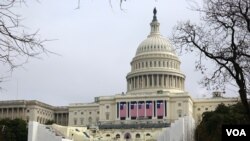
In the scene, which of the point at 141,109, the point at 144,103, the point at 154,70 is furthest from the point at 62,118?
the point at 154,70

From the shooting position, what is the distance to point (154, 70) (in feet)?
506

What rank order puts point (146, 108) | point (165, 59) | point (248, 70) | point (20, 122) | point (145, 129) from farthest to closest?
point (165, 59) < point (146, 108) < point (145, 129) < point (20, 122) < point (248, 70)

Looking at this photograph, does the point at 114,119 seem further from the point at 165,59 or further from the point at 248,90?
the point at 248,90

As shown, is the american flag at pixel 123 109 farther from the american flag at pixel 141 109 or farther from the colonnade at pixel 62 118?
the colonnade at pixel 62 118

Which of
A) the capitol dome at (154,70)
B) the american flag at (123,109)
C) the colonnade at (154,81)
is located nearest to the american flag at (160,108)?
the capitol dome at (154,70)

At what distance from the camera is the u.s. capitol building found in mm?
147250

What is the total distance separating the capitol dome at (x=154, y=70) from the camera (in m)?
155

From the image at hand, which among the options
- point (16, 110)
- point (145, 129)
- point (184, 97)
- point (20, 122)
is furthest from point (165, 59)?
point (20, 122)

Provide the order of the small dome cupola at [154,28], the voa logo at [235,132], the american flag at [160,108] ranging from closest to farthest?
the voa logo at [235,132] → the american flag at [160,108] → the small dome cupola at [154,28]

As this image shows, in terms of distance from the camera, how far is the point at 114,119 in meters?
152

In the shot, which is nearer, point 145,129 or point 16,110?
point 145,129

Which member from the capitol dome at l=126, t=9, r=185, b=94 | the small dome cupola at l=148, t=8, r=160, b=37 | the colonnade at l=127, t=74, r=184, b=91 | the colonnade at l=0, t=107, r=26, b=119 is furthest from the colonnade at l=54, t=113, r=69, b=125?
the small dome cupola at l=148, t=8, r=160, b=37

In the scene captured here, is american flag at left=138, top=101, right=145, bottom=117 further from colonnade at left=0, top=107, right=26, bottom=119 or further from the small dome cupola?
colonnade at left=0, top=107, right=26, bottom=119

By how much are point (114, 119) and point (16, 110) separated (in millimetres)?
30957
